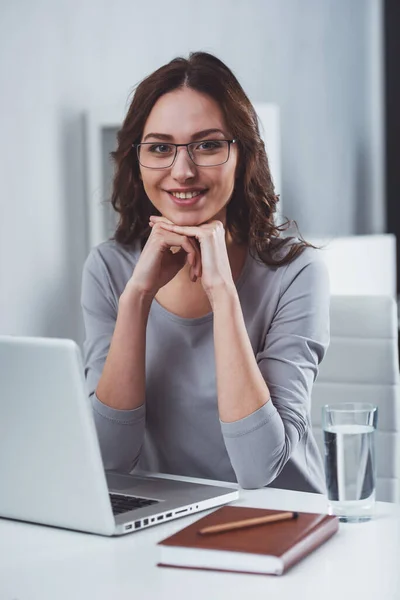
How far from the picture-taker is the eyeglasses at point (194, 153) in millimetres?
1657

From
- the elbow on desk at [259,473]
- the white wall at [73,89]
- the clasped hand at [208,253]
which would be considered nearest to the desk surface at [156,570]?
the elbow on desk at [259,473]

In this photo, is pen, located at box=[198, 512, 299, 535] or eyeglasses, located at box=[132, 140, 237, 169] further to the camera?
eyeglasses, located at box=[132, 140, 237, 169]

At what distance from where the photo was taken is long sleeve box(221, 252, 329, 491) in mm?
1424

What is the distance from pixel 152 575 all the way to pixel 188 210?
2.71ft

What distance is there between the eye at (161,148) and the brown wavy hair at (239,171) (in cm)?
7

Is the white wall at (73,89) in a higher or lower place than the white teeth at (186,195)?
higher

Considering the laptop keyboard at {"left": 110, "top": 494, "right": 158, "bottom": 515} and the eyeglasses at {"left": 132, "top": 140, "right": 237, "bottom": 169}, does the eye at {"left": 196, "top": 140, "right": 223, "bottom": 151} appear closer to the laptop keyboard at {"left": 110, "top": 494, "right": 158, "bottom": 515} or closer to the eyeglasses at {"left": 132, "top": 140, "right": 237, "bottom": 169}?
the eyeglasses at {"left": 132, "top": 140, "right": 237, "bottom": 169}

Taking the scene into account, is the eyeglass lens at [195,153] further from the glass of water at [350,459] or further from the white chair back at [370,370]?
the glass of water at [350,459]

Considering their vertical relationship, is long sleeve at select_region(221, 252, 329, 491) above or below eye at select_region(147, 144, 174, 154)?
below

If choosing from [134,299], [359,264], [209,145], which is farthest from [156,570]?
[359,264]

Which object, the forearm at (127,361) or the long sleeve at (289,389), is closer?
the long sleeve at (289,389)

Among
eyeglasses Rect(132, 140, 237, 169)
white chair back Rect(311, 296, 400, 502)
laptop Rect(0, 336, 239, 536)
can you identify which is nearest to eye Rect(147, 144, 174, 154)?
eyeglasses Rect(132, 140, 237, 169)

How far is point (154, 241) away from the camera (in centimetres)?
162

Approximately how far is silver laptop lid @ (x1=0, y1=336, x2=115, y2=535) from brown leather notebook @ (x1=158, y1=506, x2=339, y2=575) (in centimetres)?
13
